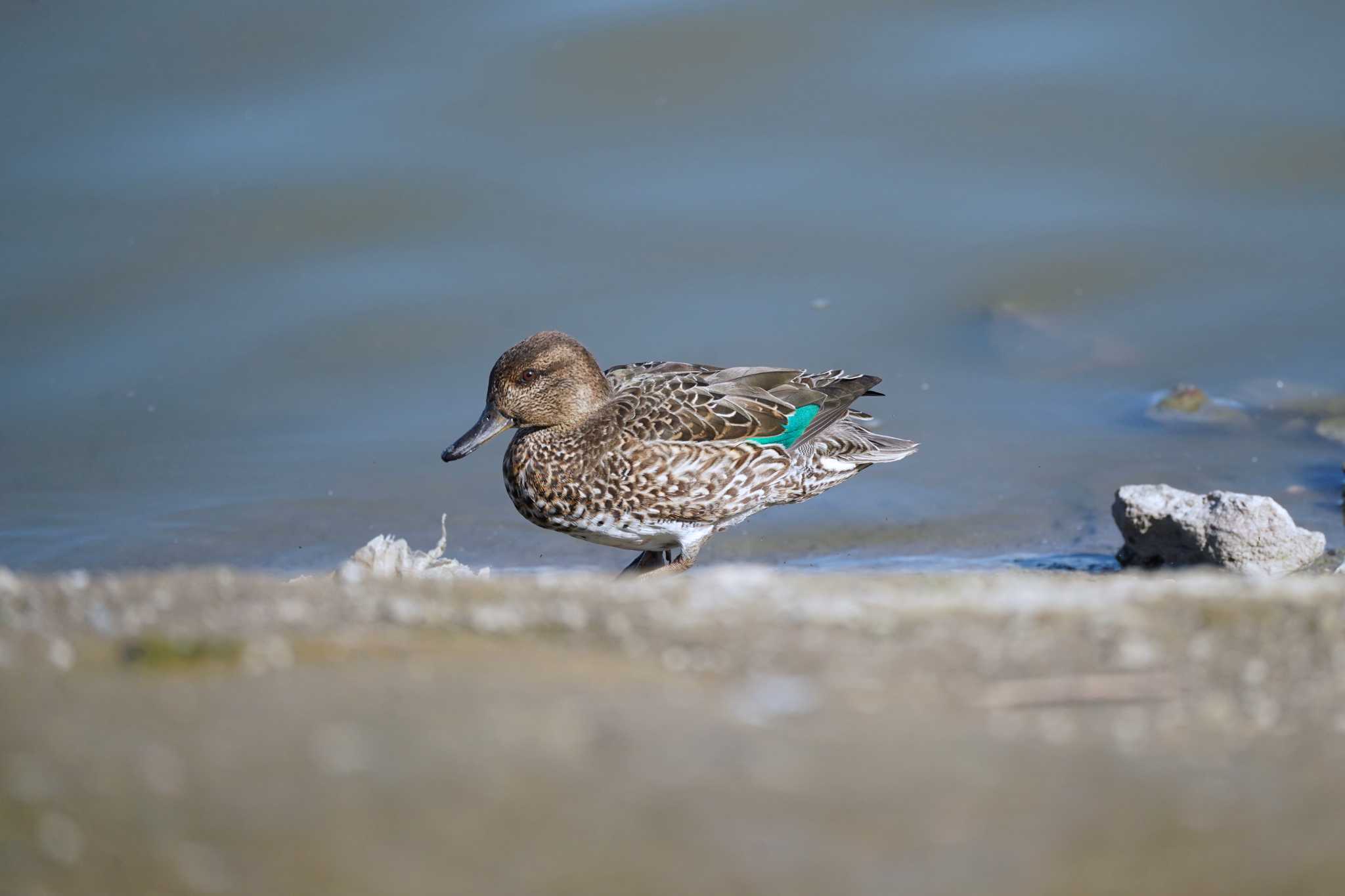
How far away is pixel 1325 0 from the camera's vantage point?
10.7 metres

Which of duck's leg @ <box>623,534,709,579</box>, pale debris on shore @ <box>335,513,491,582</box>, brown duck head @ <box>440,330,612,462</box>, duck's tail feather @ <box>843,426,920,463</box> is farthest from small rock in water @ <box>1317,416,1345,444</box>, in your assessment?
pale debris on shore @ <box>335,513,491,582</box>

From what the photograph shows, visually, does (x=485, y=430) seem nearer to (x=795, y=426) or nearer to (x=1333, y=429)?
(x=795, y=426)

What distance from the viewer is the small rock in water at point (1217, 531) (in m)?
5.69

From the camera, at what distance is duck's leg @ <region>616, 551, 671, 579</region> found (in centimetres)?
659

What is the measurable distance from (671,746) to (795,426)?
3936 mm

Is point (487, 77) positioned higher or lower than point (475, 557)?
higher

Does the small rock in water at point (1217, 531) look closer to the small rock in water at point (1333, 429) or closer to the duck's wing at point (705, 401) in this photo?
the duck's wing at point (705, 401)

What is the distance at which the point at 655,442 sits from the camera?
241 inches

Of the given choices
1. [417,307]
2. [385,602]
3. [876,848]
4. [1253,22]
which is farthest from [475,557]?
[1253,22]

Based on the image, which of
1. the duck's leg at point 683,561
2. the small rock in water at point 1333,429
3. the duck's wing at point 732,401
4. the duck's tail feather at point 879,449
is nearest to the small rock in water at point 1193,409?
the small rock in water at point 1333,429

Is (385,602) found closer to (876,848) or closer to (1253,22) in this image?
(876,848)

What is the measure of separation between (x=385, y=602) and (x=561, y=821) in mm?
923

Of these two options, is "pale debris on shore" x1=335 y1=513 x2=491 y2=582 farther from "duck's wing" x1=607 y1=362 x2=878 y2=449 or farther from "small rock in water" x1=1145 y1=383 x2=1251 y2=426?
"small rock in water" x1=1145 y1=383 x2=1251 y2=426

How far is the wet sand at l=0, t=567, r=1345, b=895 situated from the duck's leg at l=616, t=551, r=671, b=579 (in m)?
3.41
